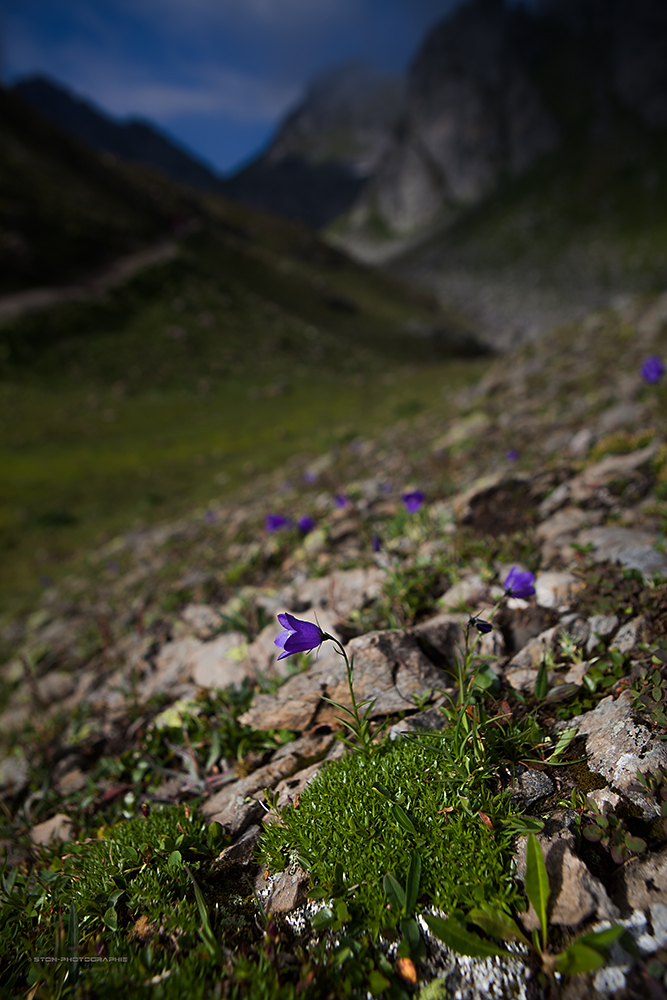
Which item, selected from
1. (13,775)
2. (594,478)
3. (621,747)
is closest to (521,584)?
(621,747)

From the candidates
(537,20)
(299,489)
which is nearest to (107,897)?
(299,489)

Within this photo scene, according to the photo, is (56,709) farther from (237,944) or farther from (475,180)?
(475,180)

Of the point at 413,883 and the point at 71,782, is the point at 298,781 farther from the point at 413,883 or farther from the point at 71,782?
the point at 71,782

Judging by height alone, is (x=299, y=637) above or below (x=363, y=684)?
above

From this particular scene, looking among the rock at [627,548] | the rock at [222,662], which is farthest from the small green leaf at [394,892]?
the rock at [627,548]

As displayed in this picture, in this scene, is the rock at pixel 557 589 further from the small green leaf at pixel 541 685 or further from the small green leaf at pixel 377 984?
the small green leaf at pixel 377 984
